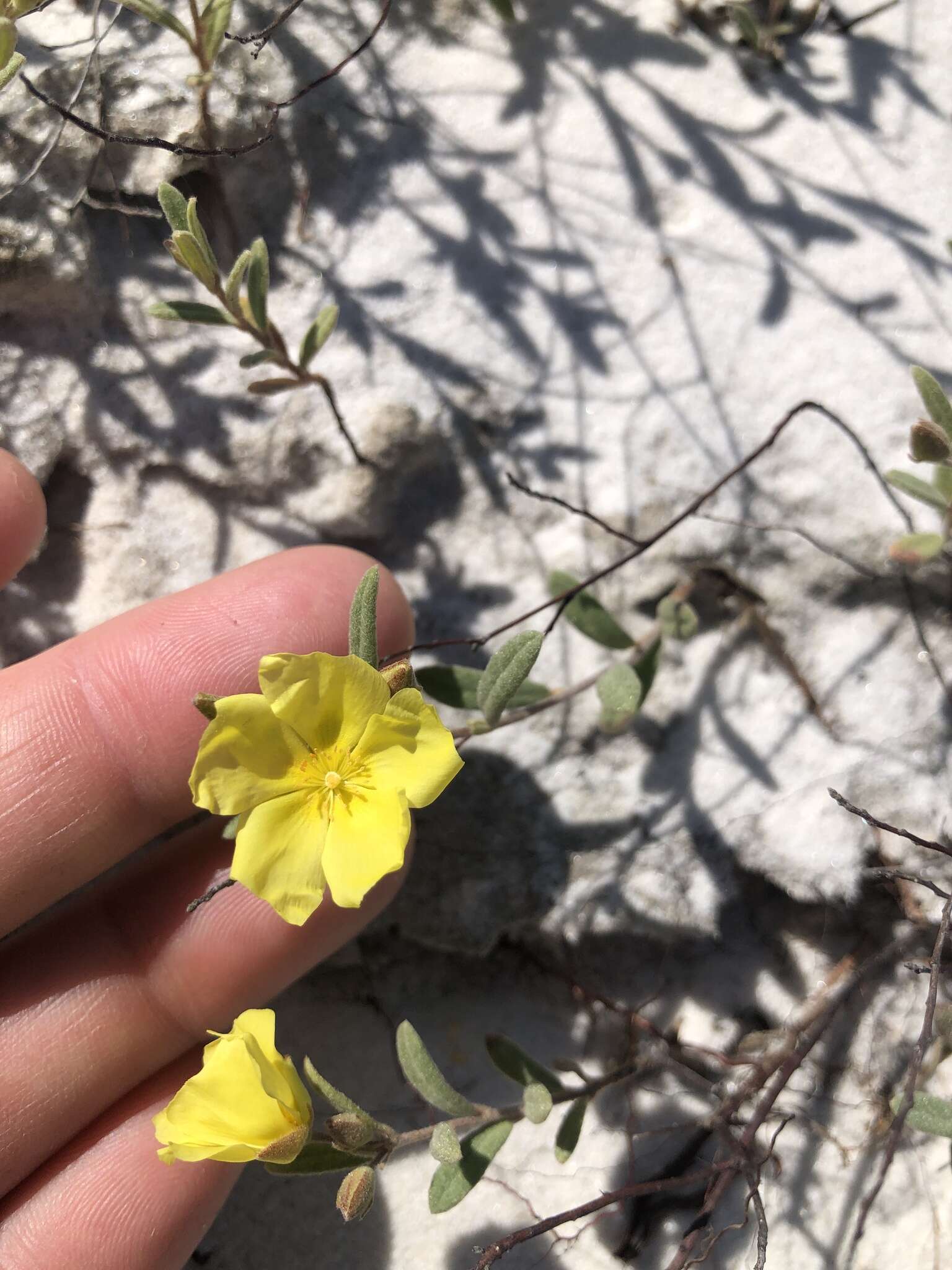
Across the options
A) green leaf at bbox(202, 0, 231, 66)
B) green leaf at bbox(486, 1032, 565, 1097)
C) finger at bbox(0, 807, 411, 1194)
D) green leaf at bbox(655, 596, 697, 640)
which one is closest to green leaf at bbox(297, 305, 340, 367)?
green leaf at bbox(202, 0, 231, 66)

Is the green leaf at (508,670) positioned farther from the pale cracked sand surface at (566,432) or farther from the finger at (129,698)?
the pale cracked sand surface at (566,432)

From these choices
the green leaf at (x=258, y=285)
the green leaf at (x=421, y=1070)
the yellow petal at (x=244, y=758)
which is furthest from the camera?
the green leaf at (x=258, y=285)

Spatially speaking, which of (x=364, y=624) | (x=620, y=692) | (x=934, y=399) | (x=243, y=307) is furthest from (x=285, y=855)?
(x=934, y=399)

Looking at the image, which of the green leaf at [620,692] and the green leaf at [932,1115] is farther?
the green leaf at [620,692]

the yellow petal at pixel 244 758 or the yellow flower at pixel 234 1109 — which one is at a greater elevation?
the yellow petal at pixel 244 758

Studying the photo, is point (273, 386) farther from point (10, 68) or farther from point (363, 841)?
point (363, 841)

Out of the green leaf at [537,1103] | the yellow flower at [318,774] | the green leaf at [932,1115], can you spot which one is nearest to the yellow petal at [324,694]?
the yellow flower at [318,774]
